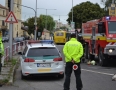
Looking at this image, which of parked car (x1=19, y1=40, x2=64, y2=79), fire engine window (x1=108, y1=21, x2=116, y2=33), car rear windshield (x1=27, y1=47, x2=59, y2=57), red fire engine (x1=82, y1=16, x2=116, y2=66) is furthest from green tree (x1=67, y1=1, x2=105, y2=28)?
parked car (x1=19, y1=40, x2=64, y2=79)

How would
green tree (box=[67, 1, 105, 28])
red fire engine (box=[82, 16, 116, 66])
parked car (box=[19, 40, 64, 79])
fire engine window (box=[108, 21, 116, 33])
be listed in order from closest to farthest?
parked car (box=[19, 40, 64, 79]) < red fire engine (box=[82, 16, 116, 66]) < fire engine window (box=[108, 21, 116, 33]) < green tree (box=[67, 1, 105, 28])

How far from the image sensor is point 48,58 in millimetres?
A: 12555

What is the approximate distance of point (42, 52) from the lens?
12.8m

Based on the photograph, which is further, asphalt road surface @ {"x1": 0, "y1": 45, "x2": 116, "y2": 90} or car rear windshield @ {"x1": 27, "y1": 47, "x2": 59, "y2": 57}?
car rear windshield @ {"x1": 27, "y1": 47, "x2": 59, "y2": 57}

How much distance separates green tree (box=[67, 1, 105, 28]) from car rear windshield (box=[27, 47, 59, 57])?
56134mm

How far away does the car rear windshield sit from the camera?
1273cm

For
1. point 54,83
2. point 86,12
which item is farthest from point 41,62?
point 86,12

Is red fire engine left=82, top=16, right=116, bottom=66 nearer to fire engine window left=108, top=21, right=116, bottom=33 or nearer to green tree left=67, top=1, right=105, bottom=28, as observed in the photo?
fire engine window left=108, top=21, right=116, bottom=33

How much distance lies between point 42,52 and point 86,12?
2286 inches

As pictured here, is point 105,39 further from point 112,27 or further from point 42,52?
point 42,52

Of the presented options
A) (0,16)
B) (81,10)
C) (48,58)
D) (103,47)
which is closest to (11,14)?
(103,47)

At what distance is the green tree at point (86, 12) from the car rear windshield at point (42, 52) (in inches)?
2210

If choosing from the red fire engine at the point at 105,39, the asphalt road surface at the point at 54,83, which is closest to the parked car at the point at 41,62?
the asphalt road surface at the point at 54,83

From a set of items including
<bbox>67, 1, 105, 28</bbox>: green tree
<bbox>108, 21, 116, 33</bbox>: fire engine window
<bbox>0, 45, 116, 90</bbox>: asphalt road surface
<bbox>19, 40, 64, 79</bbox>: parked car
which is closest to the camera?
<bbox>0, 45, 116, 90</bbox>: asphalt road surface
